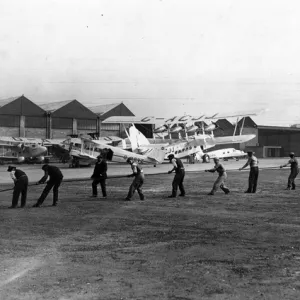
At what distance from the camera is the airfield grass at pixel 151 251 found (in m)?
5.91

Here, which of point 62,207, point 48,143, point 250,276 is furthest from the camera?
point 48,143

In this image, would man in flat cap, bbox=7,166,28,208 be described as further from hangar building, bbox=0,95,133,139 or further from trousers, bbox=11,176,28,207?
hangar building, bbox=0,95,133,139

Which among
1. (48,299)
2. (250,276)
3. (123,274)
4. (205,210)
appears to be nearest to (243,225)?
(205,210)

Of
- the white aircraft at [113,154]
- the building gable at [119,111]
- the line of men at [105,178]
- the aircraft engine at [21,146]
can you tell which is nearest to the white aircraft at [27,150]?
the aircraft engine at [21,146]

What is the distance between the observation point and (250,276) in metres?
6.45

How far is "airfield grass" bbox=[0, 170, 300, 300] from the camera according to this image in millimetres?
5914

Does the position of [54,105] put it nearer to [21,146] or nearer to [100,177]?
[21,146]

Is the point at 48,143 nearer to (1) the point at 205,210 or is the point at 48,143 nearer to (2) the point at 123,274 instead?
(1) the point at 205,210

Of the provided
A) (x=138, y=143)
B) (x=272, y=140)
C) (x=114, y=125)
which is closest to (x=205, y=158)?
(x=138, y=143)

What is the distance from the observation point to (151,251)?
26.9 feet

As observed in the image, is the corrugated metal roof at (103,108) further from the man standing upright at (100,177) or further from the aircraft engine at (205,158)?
the man standing upright at (100,177)

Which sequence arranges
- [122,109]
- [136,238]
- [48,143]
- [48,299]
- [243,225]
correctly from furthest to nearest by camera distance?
1. [122,109]
2. [48,143]
3. [243,225]
4. [136,238]
5. [48,299]

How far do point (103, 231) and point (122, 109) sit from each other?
59564mm

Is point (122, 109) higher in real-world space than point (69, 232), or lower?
higher
